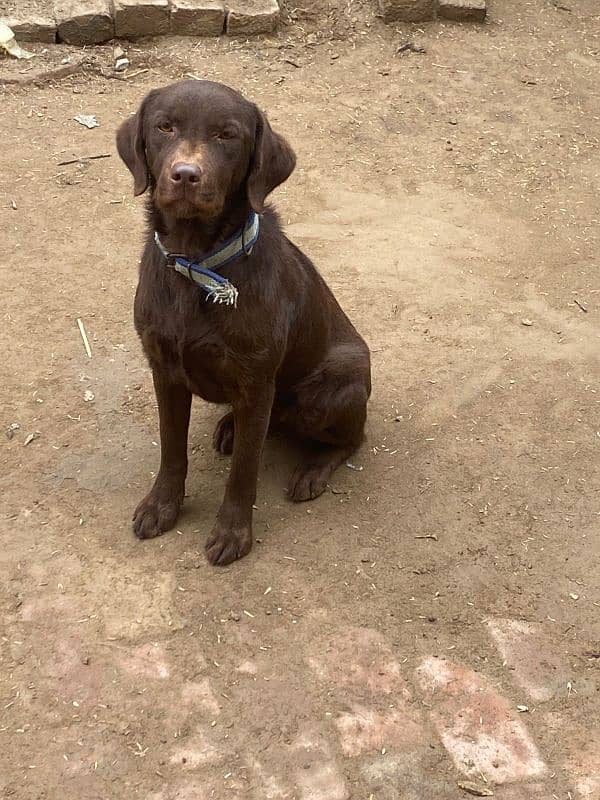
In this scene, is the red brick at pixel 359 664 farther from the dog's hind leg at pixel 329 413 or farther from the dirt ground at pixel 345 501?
the dog's hind leg at pixel 329 413

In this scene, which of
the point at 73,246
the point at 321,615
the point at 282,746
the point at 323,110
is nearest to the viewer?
the point at 282,746

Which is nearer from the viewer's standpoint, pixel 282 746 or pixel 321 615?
pixel 282 746

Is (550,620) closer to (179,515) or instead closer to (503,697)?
(503,697)

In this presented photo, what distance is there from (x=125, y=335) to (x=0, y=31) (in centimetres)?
379

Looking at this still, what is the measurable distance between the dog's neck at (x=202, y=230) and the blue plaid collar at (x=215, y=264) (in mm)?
22

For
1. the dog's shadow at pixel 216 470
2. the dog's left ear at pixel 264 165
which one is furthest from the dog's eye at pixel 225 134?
the dog's shadow at pixel 216 470

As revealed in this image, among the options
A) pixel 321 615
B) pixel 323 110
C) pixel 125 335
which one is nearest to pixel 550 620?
pixel 321 615

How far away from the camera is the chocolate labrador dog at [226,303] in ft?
10.5

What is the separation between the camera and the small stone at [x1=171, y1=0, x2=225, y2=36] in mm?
7984

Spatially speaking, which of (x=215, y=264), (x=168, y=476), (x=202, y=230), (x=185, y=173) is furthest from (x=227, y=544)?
(x=185, y=173)

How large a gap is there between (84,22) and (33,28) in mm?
411

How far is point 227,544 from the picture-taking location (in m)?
3.84

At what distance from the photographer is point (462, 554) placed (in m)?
3.99

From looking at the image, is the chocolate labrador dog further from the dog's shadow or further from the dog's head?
the dog's shadow
